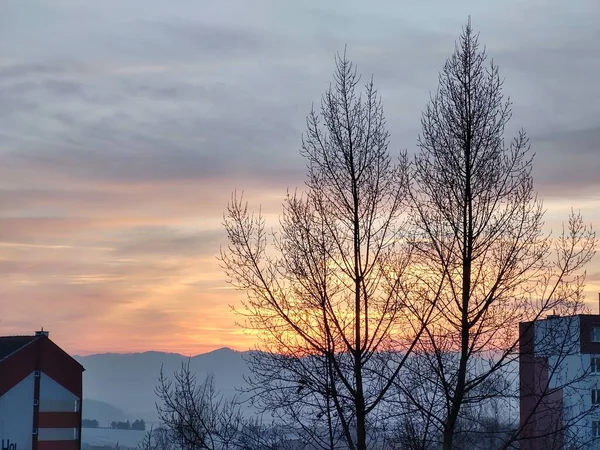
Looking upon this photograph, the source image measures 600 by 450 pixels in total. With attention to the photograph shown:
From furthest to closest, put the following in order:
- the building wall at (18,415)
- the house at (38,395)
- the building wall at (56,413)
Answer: the building wall at (56,413)
the house at (38,395)
the building wall at (18,415)

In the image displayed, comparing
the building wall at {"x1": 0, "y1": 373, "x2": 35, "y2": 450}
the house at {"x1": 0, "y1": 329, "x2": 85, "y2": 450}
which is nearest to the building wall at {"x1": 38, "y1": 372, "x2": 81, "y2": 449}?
the house at {"x1": 0, "y1": 329, "x2": 85, "y2": 450}

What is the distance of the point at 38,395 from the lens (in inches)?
2923

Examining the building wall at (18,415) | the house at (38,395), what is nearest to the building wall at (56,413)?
the house at (38,395)

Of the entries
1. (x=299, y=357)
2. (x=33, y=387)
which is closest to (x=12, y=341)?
(x=33, y=387)

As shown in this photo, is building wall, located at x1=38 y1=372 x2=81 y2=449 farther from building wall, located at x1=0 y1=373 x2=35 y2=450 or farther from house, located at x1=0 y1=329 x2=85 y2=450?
building wall, located at x1=0 y1=373 x2=35 y2=450

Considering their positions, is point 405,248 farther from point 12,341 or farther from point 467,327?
point 12,341

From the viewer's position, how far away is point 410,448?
15.1 m

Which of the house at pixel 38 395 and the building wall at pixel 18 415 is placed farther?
the house at pixel 38 395

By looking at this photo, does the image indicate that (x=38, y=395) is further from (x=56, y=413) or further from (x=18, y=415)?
(x=56, y=413)

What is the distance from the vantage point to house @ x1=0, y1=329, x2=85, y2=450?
72.5 meters

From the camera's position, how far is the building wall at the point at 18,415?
236ft

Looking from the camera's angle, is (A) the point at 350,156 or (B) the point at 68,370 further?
(B) the point at 68,370

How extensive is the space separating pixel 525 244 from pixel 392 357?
298 centimetres

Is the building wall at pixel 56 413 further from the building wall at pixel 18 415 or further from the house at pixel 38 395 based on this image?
the building wall at pixel 18 415
